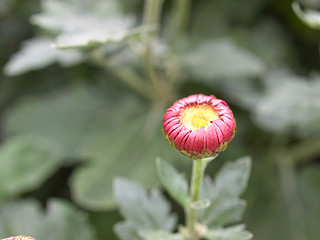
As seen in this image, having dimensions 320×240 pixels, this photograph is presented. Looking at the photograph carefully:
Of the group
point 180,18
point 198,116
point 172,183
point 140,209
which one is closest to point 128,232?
point 140,209

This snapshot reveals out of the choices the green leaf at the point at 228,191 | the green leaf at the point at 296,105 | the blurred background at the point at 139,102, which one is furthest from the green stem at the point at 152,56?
the green leaf at the point at 228,191

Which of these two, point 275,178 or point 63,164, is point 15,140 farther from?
point 275,178

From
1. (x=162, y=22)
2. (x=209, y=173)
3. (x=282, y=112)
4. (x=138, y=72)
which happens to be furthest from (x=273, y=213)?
(x=162, y=22)

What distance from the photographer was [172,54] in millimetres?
1473

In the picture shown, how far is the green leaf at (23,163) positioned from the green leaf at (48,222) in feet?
0.30

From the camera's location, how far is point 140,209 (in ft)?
3.22

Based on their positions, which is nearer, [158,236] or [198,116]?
[198,116]

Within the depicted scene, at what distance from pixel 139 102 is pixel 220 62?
0.36 m

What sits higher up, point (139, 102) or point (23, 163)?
point (139, 102)

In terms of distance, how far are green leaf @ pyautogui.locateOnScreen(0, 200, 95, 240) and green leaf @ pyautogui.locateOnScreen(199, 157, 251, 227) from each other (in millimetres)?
423

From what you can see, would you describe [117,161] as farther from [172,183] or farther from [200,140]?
[200,140]

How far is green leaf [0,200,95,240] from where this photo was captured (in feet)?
3.99

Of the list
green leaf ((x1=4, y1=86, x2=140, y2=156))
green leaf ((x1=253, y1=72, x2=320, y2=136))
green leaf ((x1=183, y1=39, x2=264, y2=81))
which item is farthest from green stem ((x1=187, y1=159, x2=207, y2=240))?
green leaf ((x1=4, y1=86, x2=140, y2=156))

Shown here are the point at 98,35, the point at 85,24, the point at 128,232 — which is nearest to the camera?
the point at 128,232
